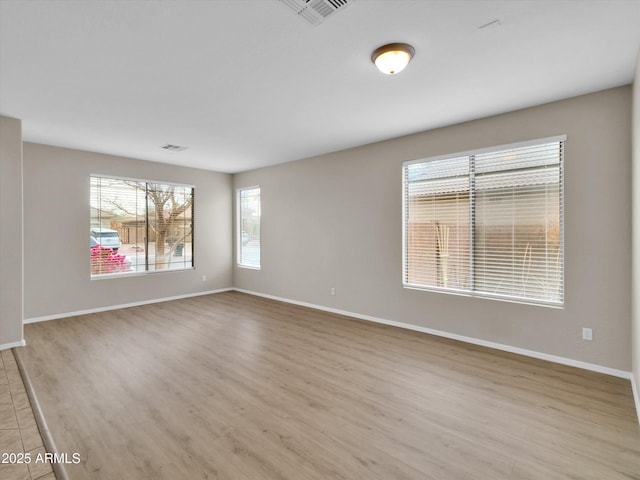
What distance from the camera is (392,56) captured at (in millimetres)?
2387

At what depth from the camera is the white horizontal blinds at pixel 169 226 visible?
6.28 metres

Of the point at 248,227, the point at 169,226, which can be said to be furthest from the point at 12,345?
the point at 248,227

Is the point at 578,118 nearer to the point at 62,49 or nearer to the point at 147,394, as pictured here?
the point at 62,49

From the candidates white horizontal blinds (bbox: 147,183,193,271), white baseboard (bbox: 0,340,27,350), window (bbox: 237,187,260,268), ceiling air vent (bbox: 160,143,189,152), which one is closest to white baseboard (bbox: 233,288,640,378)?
window (bbox: 237,187,260,268)

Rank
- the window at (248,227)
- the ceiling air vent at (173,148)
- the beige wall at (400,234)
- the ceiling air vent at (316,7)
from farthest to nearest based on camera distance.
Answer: the window at (248,227) < the ceiling air vent at (173,148) < the beige wall at (400,234) < the ceiling air vent at (316,7)

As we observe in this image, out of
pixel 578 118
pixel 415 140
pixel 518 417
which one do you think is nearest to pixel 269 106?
pixel 415 140

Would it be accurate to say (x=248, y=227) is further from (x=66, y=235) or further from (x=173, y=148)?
(x=66, y=235)

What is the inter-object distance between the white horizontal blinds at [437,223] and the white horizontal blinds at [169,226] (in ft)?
14.8

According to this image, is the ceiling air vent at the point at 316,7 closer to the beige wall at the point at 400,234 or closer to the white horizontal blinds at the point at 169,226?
the beige wall at the point at 400,234

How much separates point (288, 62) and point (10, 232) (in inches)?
149

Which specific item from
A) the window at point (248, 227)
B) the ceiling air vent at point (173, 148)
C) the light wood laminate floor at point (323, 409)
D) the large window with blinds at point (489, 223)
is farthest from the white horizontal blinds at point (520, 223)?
the window at point (248, 227)

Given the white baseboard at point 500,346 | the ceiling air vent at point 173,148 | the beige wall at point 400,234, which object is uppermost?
the ceiling air vent at point 173,148

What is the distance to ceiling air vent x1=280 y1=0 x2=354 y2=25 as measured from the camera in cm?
190

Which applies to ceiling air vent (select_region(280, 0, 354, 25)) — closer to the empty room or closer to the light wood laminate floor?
the empty room
